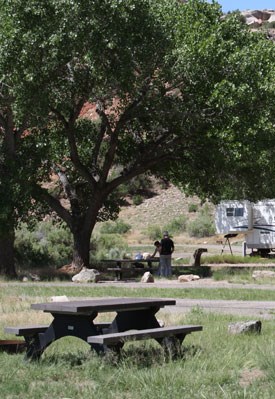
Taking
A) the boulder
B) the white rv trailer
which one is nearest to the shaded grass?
the boulder

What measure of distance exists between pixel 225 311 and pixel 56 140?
14113 millimetres

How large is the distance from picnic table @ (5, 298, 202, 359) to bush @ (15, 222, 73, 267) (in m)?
19.3

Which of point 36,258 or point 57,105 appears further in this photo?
point 36,258

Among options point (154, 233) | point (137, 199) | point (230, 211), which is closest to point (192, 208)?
point (137, 199)

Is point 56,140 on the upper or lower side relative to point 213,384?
upper

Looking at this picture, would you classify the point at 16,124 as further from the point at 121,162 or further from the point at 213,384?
the point at 213,384

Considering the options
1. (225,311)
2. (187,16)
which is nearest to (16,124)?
(187,16)

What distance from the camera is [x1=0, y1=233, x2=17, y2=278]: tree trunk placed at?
78.0 feet

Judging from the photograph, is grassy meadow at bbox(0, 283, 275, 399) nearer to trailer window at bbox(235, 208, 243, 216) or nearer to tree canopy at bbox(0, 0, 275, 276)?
tree canopy at bbox(0, 0, 275, 276)

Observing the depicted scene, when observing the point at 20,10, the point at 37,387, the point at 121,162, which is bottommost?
the point at 37,387

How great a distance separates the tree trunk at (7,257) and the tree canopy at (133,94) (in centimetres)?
152

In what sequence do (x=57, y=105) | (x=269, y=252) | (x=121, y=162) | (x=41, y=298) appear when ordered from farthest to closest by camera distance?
1. (x=269, y=252)
2. (x=121, y=162)
3. (x=57, y=105)
4. (x=41, y=298)

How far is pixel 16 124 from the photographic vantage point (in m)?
24.3

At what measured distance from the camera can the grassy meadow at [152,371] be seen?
6.81 m
